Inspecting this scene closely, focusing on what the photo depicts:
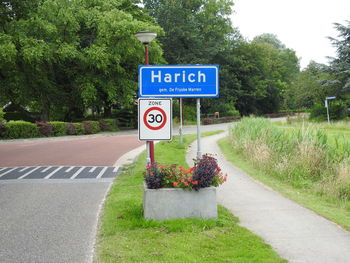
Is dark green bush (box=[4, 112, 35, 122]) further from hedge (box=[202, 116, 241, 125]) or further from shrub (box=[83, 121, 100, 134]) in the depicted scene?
hedge (box=[202, 116, 241, 125])

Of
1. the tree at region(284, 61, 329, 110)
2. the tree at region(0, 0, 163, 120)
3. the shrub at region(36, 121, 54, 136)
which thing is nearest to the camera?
the shrub at region(36, 121, 54, 136)

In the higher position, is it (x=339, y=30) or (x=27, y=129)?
(x=339, y=30)

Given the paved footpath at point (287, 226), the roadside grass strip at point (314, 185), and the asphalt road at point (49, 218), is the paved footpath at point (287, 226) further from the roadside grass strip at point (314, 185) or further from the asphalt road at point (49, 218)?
the asphalt road at point (49, 218)

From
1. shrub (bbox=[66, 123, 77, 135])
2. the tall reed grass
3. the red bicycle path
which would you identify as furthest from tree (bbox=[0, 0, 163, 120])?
the tall reed grass

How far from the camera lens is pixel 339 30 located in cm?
4369

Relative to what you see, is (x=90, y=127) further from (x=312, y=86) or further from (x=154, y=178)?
(x=154, y=178)

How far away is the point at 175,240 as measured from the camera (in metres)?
6.07

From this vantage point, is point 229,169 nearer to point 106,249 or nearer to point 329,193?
point 329,193

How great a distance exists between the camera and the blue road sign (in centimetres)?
790

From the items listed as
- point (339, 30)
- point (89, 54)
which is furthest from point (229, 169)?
point (339, 30)

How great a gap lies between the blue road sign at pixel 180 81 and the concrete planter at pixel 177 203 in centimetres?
189

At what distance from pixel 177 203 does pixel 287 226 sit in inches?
69.9

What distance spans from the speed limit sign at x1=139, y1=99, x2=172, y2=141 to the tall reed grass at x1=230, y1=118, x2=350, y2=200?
5.31 meters

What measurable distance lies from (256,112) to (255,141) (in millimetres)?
51704
